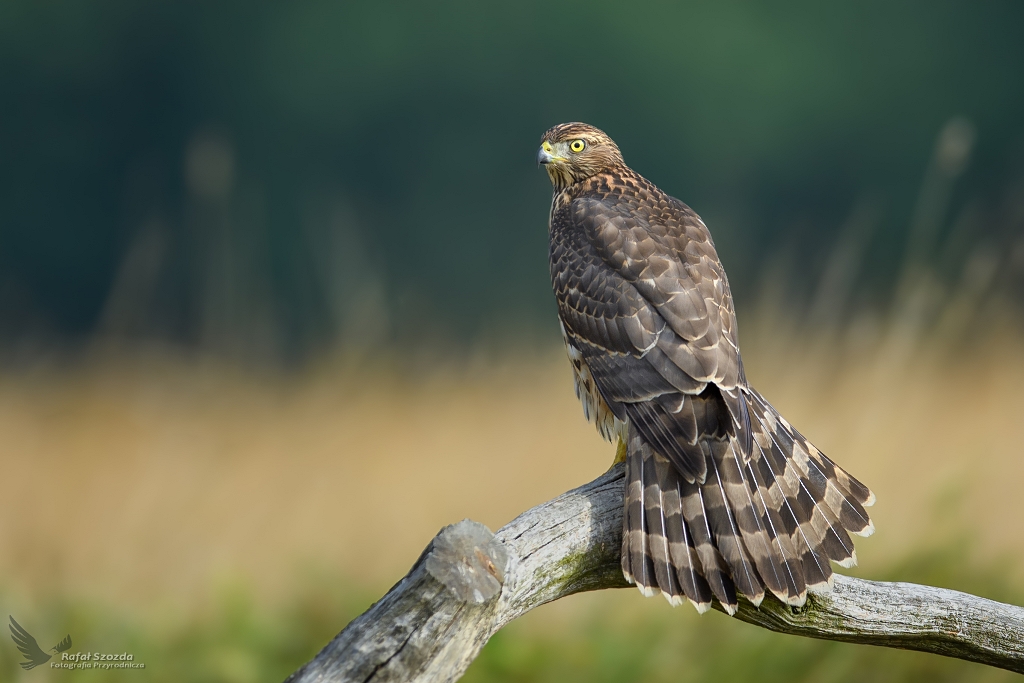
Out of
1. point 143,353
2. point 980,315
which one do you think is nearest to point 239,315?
point 143,353

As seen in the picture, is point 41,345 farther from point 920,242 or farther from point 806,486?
point 920,242

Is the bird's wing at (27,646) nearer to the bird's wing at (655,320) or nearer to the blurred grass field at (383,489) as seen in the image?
the blurred grass field at (383,489)

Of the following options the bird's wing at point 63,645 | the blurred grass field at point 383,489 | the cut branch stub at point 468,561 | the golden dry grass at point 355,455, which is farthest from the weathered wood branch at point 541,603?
the bird's wing at point 63,645

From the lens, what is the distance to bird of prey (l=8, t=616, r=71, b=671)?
3.31 m

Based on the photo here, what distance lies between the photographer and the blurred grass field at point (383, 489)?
12.0ft

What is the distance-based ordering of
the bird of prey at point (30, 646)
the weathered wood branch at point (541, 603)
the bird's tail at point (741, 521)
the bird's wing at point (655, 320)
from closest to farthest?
the weathered wood branch at point (541, 603)
the bird's tail at point (741, 521)
the bird's wing at point (655, 320)
the bird of prey at point (30, 646)

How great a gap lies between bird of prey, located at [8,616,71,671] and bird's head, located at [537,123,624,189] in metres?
2.36

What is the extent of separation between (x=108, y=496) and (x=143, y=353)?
0.80 metres

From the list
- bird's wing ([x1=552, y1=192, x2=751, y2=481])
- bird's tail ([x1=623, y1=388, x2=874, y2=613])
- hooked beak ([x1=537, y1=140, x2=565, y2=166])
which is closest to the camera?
bird's tail ([x1=623, y1=388, x2=874, y2=613])

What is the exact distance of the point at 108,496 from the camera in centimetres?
409

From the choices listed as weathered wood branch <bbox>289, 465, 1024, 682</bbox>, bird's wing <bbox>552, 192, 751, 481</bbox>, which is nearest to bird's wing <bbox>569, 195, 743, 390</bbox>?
bird's wing <bbox>552, 192, 751, 481</bbox>

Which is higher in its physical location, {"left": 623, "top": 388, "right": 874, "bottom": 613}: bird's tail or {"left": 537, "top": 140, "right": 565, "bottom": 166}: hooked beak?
{"left": 537, "top": 140, "right": 565, "bottom": 166}: hooked beak

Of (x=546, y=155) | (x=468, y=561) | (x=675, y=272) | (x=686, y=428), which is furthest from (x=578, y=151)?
(x=468, y=561)

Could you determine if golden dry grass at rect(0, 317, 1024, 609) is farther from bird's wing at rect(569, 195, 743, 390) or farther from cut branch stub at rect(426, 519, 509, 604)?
cut branch stub at rect(426, 519, 509, 604)
